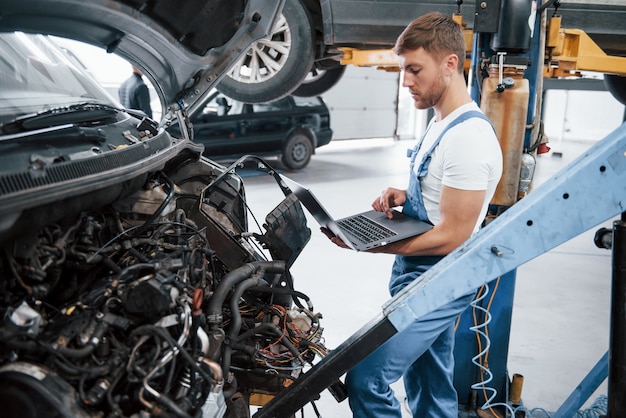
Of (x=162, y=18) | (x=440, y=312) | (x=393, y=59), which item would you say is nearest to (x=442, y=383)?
(x=440, y=312)

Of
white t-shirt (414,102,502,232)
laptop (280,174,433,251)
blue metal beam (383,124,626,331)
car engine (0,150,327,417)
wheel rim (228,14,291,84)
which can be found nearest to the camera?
car engine (0,150,327,417)

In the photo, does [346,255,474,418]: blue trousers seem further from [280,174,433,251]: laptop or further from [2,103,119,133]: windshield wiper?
[2,103,119,133]: windshield wiper

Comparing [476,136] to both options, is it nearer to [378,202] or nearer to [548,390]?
[378,202]

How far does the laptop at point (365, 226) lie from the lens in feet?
5.92

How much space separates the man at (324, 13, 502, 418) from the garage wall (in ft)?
29.4

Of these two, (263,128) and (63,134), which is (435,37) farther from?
(263,128)

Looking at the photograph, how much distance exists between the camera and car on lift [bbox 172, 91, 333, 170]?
23.1ft

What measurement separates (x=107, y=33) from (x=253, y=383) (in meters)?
1.39

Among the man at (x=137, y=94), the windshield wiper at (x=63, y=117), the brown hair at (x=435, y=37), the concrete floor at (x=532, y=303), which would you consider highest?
the brown hair at (x=435, y=37)

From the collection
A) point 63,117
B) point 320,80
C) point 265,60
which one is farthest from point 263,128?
point 63,117

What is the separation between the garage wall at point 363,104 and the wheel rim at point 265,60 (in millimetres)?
6337

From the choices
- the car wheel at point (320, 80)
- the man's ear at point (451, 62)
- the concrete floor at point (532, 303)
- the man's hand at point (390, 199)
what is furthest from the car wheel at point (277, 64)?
the man's ear at point (451, 62)

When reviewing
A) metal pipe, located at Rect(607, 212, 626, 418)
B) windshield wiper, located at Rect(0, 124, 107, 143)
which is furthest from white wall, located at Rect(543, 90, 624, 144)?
windshield wiper, located at Rect(0, 124, 107, 143)

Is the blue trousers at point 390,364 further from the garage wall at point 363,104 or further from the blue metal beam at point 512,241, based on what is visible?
the garage wall at point 363,104
